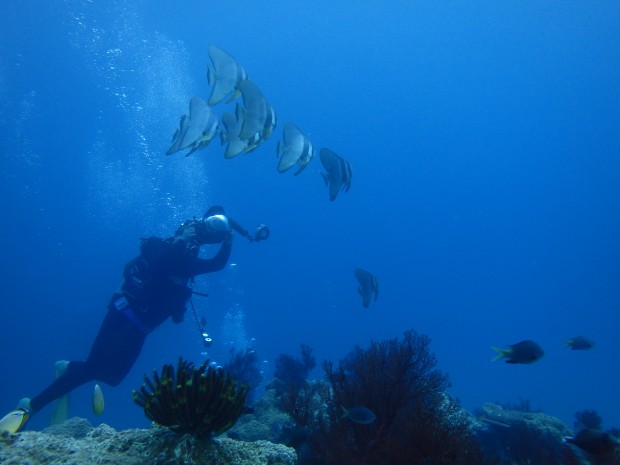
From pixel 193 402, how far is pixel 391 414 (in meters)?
2.81

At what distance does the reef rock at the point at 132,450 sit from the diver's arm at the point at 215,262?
5.85 m

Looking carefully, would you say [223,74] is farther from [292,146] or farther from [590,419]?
[590,419]

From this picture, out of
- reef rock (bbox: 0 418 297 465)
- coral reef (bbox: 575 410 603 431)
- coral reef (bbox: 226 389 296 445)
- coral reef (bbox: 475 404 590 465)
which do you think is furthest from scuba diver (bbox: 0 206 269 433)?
coral reef (bbox: 575 410 603 431)

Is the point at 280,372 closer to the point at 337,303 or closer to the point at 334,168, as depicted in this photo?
the point at 334,168

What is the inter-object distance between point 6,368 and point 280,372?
6727 cm

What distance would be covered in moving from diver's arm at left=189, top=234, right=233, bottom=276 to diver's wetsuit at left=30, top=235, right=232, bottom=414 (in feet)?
0.08

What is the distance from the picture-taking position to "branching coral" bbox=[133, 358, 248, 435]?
3266mm

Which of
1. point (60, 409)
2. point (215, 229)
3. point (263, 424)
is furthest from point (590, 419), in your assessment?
point (60, 409)

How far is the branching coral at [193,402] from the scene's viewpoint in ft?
10.7

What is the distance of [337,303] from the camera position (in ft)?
362

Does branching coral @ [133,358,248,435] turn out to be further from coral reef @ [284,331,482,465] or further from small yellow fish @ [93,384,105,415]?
small yellow fish @ [93,384,105,415]

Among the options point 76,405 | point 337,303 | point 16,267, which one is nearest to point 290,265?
point 337,303

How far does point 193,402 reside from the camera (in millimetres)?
3289

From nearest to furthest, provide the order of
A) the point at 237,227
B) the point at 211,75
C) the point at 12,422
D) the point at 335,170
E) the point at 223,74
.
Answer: the point at 12,422
the point at 223,74
the point at 211,75
the point at 335,170
the point at 237,227
